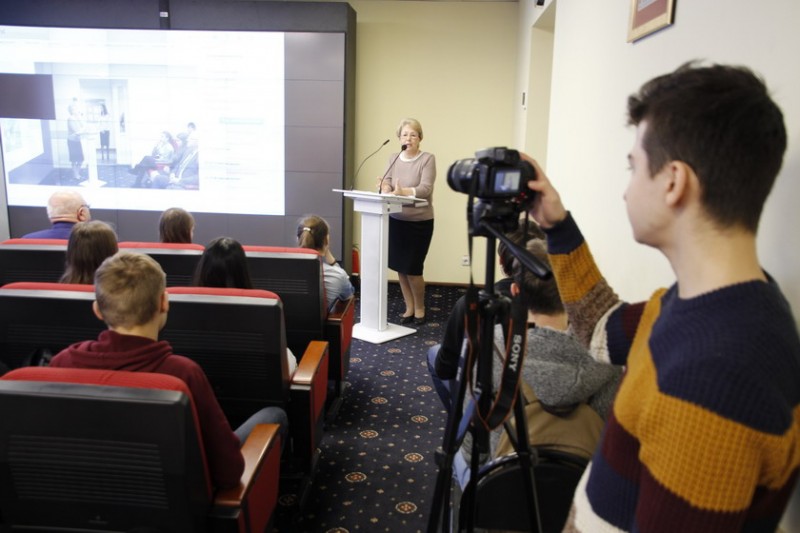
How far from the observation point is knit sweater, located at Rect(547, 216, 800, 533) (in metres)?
0.63

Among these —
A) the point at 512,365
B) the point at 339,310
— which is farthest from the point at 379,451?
the point at 512,365

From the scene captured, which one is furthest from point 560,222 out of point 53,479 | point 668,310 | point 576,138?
point 576,138

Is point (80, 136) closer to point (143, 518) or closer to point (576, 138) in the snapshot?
point (576, 138)

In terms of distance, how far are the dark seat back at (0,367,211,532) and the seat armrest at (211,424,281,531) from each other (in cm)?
7

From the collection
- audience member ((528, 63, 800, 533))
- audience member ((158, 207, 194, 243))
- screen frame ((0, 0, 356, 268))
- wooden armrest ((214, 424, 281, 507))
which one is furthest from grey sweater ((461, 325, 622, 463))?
screen frame ((0, 0, 356, 268))

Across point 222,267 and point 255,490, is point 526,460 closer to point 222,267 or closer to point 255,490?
point 255,490

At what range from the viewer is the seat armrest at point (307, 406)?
207 cm

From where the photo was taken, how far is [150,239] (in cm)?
520

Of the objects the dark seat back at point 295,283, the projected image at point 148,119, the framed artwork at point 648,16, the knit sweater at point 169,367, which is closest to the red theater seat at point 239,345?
the knit sweater at point 169,367

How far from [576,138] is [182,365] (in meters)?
2.10

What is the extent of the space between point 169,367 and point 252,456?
14.1 inches

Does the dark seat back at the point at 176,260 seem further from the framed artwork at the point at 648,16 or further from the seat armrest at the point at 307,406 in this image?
the framed artwork at the point at 648,16

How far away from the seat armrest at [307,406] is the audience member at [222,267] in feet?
0.38

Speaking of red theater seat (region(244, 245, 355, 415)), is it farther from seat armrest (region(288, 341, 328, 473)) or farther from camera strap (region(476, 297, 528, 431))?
camera strap (region(476, 297, 528, 431))
